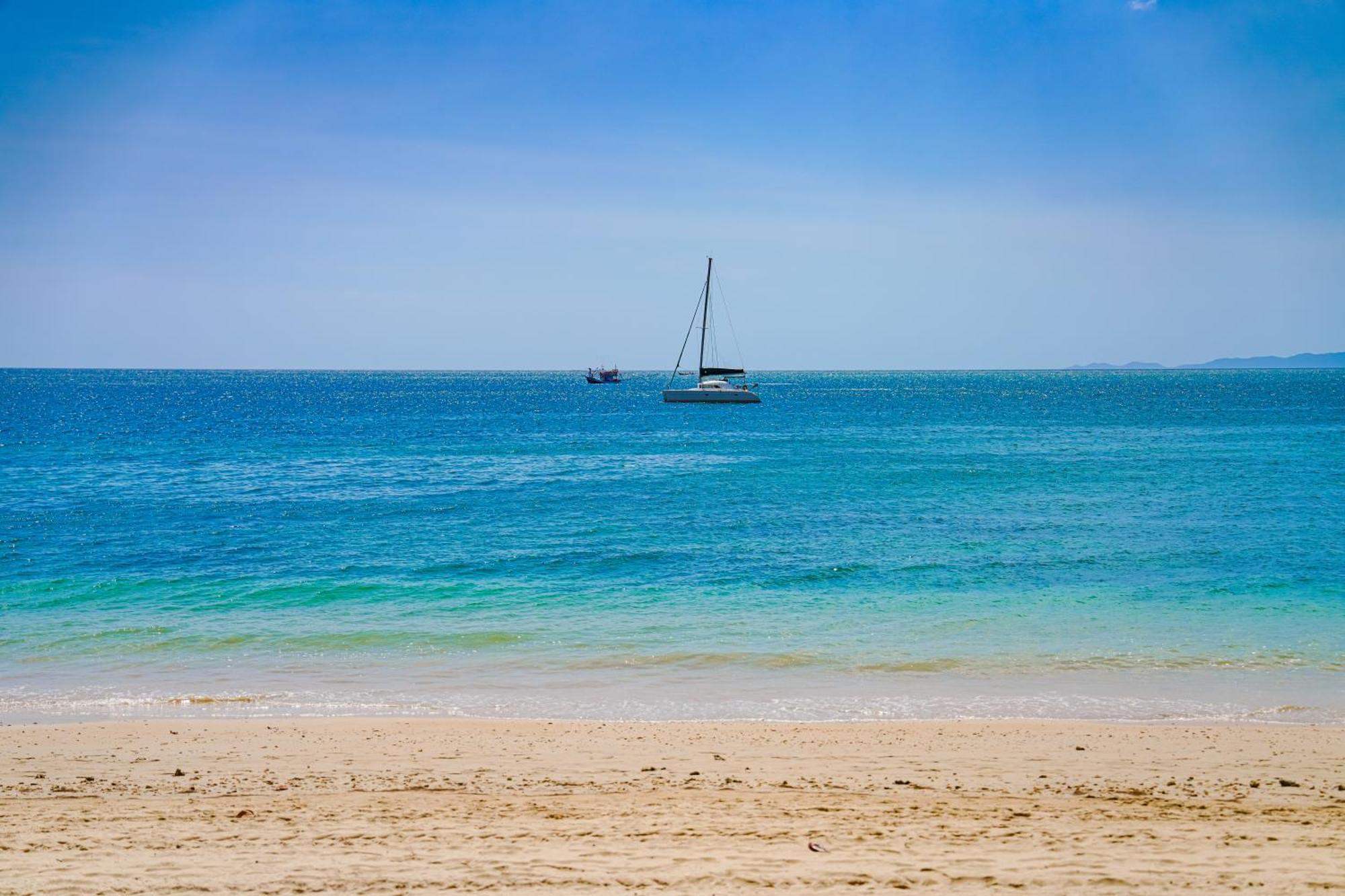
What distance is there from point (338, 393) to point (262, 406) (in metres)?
56.1

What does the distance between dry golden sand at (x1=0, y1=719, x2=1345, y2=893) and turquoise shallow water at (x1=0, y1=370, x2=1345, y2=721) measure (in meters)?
1.81

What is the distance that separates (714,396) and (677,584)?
3302 inches

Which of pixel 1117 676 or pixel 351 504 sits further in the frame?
pixel 351 504

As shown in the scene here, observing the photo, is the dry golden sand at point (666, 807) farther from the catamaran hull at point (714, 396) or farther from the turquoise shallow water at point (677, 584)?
the catamaran hull at point (714, 396)

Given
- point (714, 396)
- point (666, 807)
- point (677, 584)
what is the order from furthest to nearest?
point (714, 396) → point (677, 584) → point (666, 807)

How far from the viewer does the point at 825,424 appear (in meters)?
83.6

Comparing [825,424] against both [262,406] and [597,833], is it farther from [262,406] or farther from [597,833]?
[597,833]

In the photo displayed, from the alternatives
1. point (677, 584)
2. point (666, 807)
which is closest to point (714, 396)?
point (677, 584)

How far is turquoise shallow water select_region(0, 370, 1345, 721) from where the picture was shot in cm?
1492

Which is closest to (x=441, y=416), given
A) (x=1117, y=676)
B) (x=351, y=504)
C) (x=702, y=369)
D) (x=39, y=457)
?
(x=702, y=369)

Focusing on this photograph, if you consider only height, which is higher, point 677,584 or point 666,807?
point 666,807

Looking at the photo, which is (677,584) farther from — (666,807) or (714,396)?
(714,396)

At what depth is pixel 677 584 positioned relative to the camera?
22688mm

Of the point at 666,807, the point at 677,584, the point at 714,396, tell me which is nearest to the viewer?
the point at 666,807
